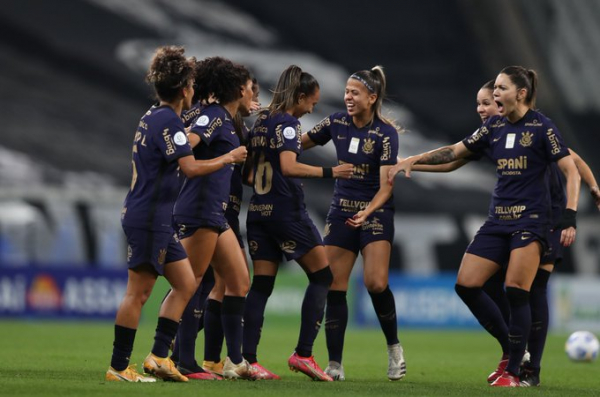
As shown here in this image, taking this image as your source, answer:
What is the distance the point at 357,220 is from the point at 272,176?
697mm

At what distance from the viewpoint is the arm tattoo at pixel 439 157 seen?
8.24 meters

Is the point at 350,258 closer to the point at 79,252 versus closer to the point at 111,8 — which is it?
A: the point at 79,252

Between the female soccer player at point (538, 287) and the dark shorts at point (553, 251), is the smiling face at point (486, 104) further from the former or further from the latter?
the dark shorts at point (553, 251)

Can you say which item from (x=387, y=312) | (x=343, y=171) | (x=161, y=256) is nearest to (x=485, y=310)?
(x=387, y=312)

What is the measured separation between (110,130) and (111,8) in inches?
174

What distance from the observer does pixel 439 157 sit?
8266 millimetres

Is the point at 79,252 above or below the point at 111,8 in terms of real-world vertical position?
below

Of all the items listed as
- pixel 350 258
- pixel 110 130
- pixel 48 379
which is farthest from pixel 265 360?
pixel 110 130

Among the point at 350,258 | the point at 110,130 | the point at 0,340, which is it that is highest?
the point at 110,130

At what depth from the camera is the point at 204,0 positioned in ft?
91.6

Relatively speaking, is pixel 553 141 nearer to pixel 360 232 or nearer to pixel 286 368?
pixel 360 232

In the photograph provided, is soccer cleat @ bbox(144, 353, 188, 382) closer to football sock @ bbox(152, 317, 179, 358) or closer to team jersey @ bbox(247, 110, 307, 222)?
football sock @ bbox(152, 317, 179, 358)

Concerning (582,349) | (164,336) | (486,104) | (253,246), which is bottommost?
(164,336)

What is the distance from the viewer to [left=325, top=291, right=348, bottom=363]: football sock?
7930mm
